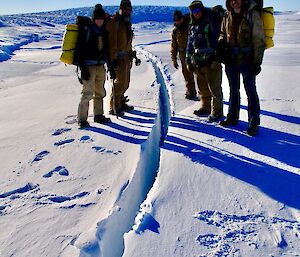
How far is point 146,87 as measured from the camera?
27.6ft

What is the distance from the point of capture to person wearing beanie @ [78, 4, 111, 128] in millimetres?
5020

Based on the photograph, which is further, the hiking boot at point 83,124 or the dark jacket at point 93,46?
the hiking boot at point 83,124

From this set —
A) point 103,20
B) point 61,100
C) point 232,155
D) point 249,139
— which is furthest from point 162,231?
point 61,100

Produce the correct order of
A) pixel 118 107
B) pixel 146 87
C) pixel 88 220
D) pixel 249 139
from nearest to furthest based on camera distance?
pixel 88 220 < pixel 249 139 < pixel 118 107 < pixel 146 87

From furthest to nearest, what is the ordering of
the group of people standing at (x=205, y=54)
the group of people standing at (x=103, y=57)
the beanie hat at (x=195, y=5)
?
the group of people standing at (x=103, y=57) < the beanie hat at (x=195, y=5) < the group of people standing at (x=205, y=54)

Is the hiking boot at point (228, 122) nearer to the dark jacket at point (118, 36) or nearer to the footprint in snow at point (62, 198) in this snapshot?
the dark jacket at point (118, 36)

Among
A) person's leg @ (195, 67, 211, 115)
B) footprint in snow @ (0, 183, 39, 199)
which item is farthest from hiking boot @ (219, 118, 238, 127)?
footprint in snow @ (0, 183, 39, 199)

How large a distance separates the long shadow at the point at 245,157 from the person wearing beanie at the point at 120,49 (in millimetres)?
770

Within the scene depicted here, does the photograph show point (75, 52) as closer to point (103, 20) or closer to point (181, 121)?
point (103, 20)

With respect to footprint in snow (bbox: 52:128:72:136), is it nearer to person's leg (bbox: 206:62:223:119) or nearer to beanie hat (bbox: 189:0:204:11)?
person's leg (bbox: 206:62:223:119)

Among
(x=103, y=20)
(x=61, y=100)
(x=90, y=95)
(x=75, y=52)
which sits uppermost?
(x=103, y=20)

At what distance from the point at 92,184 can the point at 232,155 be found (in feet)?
5.11

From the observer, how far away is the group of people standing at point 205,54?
4.19 meters

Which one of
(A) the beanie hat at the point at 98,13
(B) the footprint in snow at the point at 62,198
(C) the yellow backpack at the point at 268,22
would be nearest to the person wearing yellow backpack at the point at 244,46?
(C) the yellow backpack at the point at 268,22
